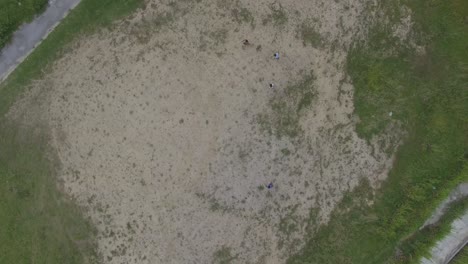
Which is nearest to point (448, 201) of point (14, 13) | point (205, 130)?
point (205, 130)

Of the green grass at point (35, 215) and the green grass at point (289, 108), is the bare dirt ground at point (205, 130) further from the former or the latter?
the green grass at point (35, 215)

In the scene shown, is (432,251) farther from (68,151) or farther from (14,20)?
(14,20)

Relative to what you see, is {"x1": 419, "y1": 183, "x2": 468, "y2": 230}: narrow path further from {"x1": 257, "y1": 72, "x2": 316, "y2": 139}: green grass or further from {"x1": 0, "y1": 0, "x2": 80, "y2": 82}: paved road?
{"x1": 0, "y1": 0, "x2": 80, "y2": 82}: paved road

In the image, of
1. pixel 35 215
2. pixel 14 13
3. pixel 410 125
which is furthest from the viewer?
pixel 410 125

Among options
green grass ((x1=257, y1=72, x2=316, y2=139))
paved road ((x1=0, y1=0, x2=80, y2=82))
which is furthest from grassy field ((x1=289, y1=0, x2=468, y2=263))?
paved road ((x1=0, y1=0, x2=80, y2=82))

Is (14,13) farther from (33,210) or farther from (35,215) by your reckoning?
(35,215)

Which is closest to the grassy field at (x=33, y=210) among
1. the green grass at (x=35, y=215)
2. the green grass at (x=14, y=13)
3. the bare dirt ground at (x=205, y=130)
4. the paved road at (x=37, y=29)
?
the green grass at (x=35, y=215)

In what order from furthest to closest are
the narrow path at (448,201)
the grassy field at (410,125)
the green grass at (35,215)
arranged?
1. the narrow path at (448,201)
2. the grassy field at (410,125)
3. the green grass at (35,215)
